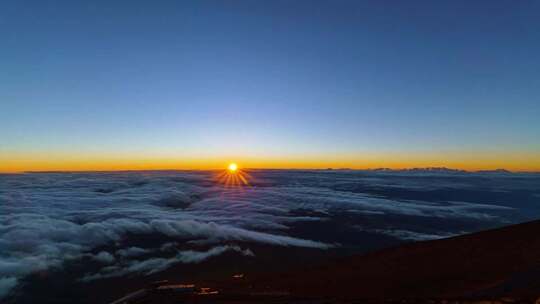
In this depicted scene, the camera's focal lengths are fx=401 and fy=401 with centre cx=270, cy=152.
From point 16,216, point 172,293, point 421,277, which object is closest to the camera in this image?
point 172,293

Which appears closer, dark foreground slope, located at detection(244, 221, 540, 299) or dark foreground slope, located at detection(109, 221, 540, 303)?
dark foreground slope, located at detection(109, 221, 540, 303)

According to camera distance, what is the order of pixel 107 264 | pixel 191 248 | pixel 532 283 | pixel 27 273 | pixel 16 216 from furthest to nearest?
pixel 16 216 → pixel 191 248 → pixel 107 264 → pixel 27 273 → pixel 532 283

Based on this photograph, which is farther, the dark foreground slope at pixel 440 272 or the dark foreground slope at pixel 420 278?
the dark foreground slope at pixel 440 272

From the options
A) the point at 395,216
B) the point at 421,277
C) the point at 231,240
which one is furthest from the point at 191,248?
the point at 395,216

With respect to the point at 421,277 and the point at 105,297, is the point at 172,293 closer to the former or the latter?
the point at 421,277

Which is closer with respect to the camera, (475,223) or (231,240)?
(231,240)

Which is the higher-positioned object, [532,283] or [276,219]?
[532,283]

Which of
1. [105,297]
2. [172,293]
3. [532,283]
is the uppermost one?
[532,283]

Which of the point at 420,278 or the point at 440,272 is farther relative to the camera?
the point at 440,272
